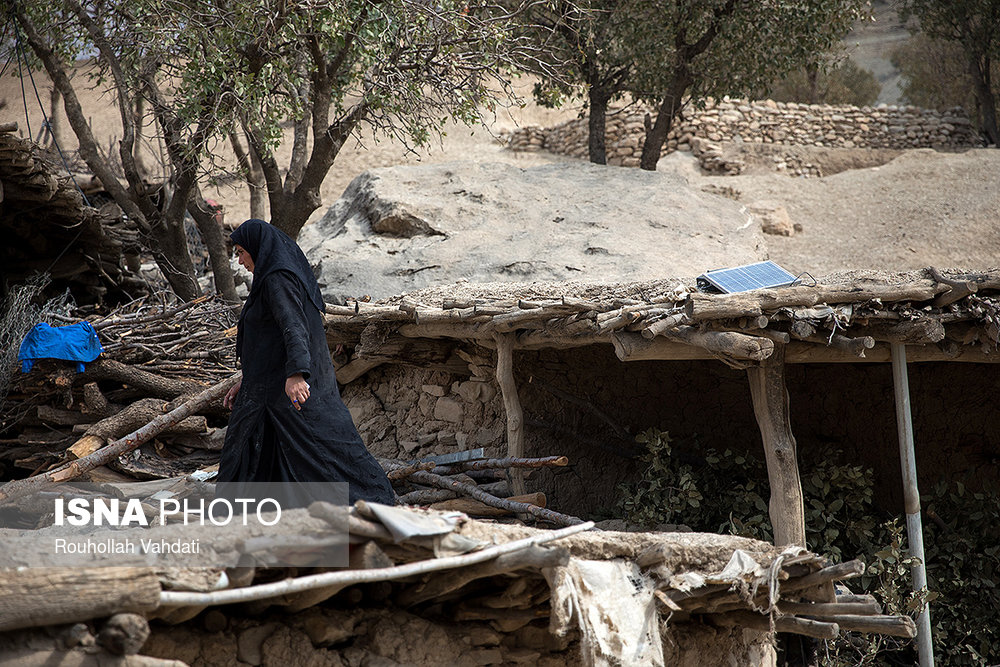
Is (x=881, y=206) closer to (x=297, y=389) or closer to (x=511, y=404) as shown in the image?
(x=511, y=404)

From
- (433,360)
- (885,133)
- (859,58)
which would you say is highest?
(859,58)

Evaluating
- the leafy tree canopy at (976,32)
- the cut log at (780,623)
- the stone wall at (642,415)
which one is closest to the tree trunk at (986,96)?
the leafy tree canopy at (976,32)

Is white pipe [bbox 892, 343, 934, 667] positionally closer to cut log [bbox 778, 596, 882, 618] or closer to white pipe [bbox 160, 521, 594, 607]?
cut log [bbox 778, 596, 882, 618]

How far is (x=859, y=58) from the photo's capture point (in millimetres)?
28641

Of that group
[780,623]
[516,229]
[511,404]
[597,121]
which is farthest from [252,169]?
[780,623]

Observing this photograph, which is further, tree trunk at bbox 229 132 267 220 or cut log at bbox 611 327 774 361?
tree trunk at bbox 229 132 267 220

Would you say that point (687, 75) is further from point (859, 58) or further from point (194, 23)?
point (859, 58)

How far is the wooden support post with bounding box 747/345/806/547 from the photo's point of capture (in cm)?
444

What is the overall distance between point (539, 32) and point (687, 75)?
1.95 metres

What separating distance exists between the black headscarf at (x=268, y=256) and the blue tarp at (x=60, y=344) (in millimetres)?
3721

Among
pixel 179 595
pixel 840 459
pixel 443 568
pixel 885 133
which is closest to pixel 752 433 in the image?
pixel 840 459

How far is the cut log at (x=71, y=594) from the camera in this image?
6.71ft

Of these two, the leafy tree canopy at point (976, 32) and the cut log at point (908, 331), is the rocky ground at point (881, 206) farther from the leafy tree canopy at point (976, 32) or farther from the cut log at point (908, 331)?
the cut log at point (908, 331)

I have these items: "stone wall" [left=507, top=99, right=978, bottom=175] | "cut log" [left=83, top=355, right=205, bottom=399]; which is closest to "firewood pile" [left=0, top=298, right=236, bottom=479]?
"cut log" [left=83, top=355, right=205, bottom=399]
